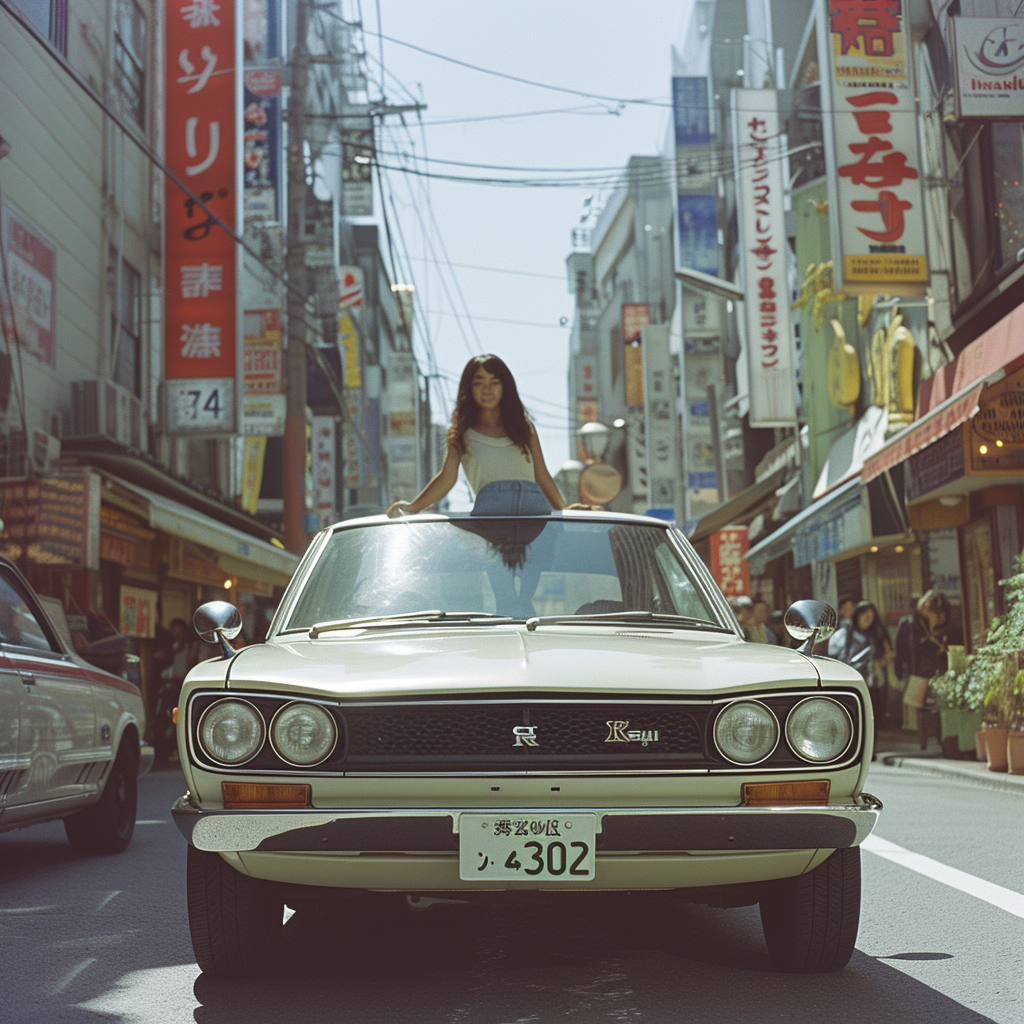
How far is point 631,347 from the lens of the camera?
6041cm

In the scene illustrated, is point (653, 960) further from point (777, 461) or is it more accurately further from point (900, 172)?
point (777, 461)

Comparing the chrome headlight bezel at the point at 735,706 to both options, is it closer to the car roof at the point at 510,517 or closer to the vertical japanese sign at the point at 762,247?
the car roof at the point at 510,517

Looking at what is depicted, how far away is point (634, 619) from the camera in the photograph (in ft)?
15.0

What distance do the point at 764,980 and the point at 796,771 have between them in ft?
2.50

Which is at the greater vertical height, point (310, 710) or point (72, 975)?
point (310, 710)

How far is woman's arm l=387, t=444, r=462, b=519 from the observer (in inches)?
218

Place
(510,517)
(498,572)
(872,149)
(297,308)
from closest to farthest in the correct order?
(498,572) → (510,517) → (872,149) → (297,308)

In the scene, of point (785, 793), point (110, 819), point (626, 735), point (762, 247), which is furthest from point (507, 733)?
point (762, 247)

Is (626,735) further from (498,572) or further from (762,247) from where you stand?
(762,247)

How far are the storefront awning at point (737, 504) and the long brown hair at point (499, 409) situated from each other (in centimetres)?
2248

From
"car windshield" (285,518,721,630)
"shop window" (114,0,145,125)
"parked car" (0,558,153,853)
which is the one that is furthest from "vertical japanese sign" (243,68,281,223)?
"car windshield" (285,518,721,630)

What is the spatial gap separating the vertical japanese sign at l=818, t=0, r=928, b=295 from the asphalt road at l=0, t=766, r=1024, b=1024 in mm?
10962

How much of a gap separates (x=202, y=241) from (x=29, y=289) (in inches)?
110

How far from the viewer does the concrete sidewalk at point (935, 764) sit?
1087 centimetres
